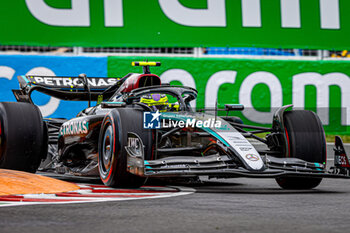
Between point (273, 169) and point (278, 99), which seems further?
point (278, 99)

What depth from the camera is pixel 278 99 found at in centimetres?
1658

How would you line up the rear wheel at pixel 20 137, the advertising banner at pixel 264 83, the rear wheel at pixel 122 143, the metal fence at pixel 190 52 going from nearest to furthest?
the rear wheel at pixel 122 143
the rear wheel at pixel 20 137
the metal fence at pixel 190 52
the advertising banner at pixel 264 83

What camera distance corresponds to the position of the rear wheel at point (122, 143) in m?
6.79

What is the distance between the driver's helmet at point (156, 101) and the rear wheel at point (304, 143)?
1598 millimetres

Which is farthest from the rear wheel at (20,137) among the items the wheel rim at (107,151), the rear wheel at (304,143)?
the rear wheel at (304,143)

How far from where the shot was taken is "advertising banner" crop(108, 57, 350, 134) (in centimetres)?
1644

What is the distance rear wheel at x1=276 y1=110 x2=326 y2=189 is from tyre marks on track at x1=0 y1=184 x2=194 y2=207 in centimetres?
131

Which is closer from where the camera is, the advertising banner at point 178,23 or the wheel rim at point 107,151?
the wheel rim at point 107,151

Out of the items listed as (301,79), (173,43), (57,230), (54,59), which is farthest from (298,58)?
(57,230)

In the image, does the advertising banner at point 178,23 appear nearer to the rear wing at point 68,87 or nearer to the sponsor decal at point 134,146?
the rear wing at point 68,87

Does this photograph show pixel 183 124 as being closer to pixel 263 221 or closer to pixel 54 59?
pixel 263 221

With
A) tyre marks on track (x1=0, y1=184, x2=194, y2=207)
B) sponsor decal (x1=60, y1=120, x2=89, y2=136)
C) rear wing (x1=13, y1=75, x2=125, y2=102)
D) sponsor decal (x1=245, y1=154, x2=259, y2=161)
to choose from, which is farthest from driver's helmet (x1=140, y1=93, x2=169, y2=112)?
sponsor decal (x1=245, y1=154, x2=259, y2=161)

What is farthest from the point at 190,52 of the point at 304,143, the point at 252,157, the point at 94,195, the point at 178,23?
the point at 94,195

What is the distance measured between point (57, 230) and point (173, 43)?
1272 centimetres
